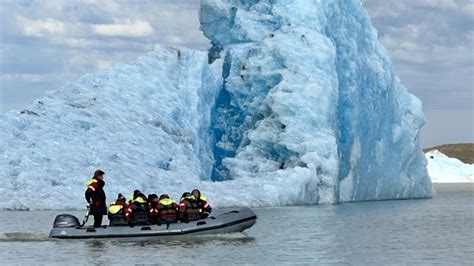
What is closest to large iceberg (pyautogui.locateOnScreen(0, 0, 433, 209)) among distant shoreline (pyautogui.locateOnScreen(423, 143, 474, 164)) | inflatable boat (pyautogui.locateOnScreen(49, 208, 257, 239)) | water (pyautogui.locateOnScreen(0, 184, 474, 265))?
water (pyautogui.locateOnScreen(0, 184, 474, 265))

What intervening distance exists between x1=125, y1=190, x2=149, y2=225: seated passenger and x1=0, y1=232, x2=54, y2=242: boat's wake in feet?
7.81

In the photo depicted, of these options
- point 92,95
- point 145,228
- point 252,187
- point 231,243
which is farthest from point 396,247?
point 92,95

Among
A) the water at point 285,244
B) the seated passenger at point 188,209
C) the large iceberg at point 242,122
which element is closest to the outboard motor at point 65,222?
the water at point 285,244

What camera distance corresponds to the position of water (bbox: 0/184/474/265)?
2231cm

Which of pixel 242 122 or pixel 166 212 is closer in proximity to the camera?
pixel 166 212

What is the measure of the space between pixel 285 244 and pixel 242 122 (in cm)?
1646

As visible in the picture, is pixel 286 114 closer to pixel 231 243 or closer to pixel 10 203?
pixel 10 203

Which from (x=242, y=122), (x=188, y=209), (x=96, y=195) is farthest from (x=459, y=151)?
(x=96, y=195)

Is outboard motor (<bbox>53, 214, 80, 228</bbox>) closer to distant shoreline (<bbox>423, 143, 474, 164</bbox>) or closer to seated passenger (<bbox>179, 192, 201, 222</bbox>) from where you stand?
seated passenger (<bbox>179, 192, 201, 222</bbox>)

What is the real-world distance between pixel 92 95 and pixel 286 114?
758 centimetres

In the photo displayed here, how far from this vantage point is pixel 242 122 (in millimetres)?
41531

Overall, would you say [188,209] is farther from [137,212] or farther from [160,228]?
[137,212]

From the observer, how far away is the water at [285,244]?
73.2 feet

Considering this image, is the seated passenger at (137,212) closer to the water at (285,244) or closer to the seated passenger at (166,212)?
the seated passenger at (166,212)
